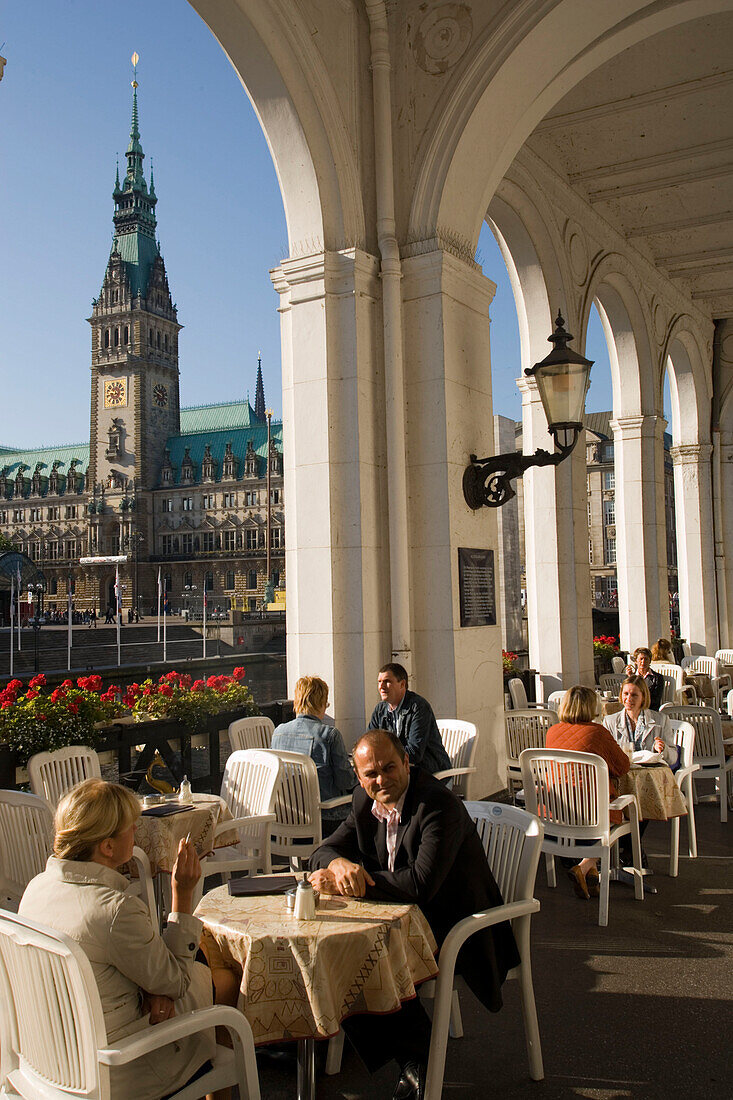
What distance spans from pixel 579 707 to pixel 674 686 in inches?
196

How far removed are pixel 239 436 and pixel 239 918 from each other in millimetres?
93891

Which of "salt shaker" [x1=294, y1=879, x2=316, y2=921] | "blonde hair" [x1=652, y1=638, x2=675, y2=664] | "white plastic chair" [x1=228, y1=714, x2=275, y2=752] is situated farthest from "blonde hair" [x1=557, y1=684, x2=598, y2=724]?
"blonde hair" [x1=652, y1=638, x2=675, y2=664]

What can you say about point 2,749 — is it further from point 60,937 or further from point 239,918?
point 60,937

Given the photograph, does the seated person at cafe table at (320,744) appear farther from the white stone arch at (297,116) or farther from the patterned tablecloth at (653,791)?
the white stone arch at (297,116)

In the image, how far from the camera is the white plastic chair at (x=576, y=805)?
4734 millimetres

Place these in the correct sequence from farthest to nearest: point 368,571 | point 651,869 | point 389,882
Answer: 1. point 368,571
2. point 651,869
3. point 389,882

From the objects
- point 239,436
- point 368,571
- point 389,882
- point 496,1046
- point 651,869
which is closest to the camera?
point 389,882

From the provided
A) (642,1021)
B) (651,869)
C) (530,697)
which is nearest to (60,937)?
(642,1021)

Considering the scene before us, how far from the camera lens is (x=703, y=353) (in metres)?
15.8

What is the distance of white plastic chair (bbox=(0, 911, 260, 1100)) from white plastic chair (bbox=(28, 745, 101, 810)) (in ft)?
7.98

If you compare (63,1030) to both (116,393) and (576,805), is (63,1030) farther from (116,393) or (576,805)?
(116,393)

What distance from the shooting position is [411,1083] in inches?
112

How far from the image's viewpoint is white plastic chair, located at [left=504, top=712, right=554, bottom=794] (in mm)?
7059

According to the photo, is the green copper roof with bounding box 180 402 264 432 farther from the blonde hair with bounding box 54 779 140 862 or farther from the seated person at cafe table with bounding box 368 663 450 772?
the blonde hair with bounding box 54 779 140 862
